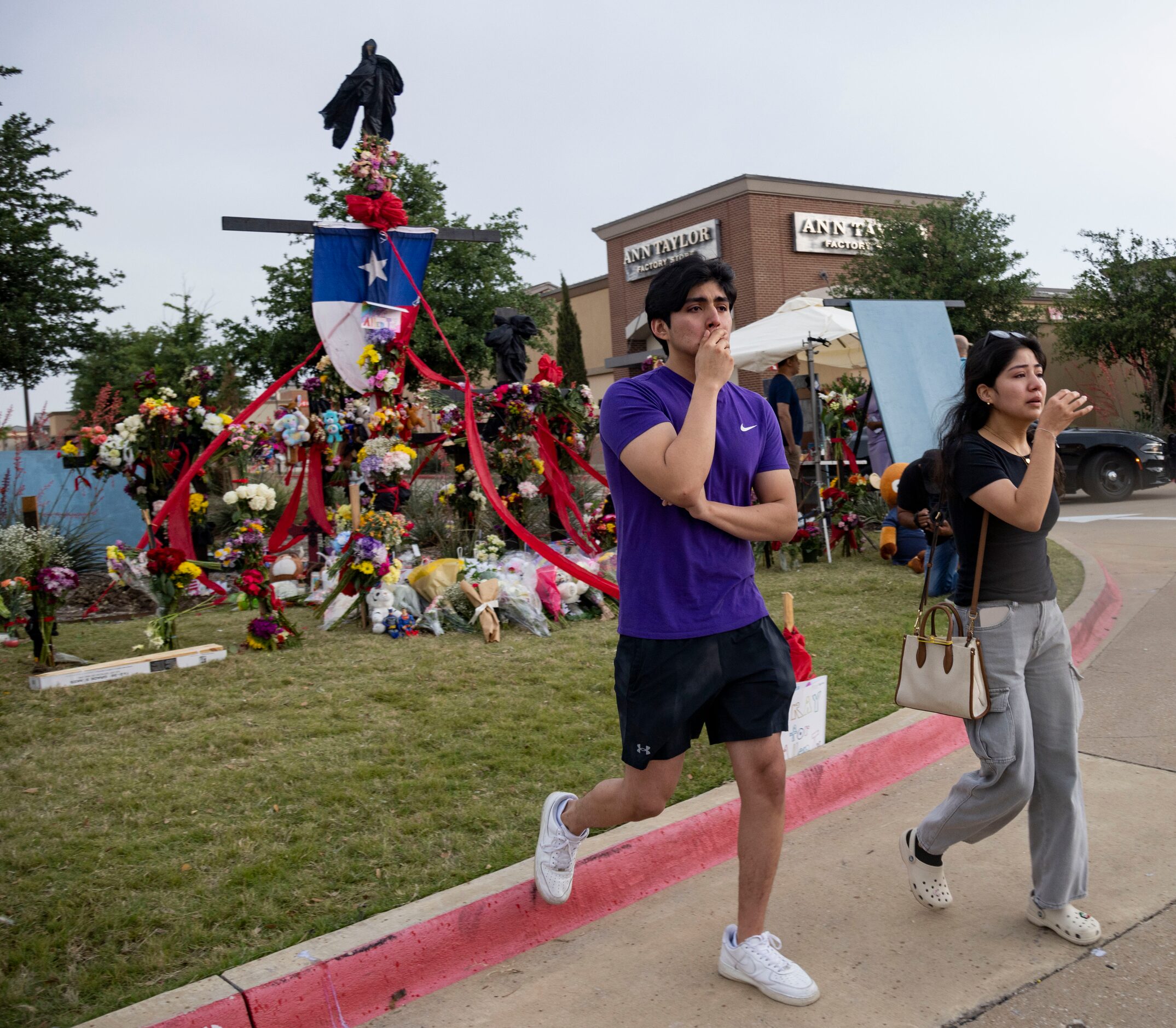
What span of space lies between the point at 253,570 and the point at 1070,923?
542cm

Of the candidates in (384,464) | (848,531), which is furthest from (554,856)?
(848,531)

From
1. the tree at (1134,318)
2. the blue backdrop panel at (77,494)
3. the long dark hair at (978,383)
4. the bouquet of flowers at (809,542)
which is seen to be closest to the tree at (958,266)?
the tree at (1134,318)

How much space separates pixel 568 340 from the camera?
37.7 m

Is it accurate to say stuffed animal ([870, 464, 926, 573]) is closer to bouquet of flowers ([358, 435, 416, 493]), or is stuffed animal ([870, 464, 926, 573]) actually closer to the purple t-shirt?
bouquet of flowers ([358, 435, 416, 493])

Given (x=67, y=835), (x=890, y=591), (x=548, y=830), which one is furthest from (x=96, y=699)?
(x=890, y=591)

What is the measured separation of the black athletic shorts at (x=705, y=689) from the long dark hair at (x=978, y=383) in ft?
2.65

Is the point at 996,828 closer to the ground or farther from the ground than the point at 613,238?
closer to the ground

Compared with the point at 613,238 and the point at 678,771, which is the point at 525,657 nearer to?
the point at 678,771

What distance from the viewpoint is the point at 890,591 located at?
8.30 m

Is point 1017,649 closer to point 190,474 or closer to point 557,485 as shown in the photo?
point 190,474

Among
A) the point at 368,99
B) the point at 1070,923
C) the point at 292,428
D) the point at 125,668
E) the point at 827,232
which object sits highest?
the point at 827,232

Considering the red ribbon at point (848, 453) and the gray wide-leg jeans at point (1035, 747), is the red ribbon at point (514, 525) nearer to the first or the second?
the gray wide-leg jeans at point (1035, 747)

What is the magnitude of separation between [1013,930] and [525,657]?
145 inches

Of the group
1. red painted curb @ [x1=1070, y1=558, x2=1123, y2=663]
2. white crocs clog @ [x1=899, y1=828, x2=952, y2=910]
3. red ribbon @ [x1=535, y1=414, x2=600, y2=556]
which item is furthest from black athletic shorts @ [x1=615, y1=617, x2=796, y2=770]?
red ribbon @ [x1=535, y1=414, x2=600, y2=556]
